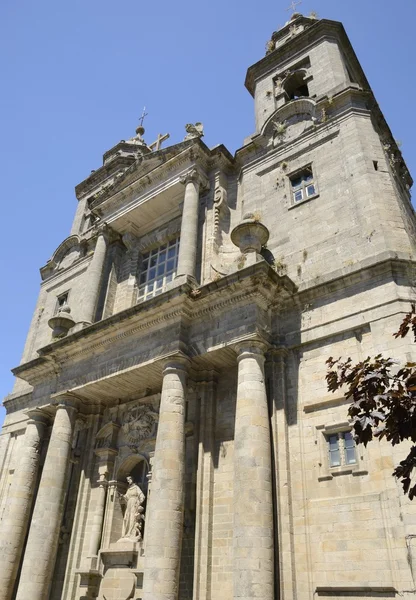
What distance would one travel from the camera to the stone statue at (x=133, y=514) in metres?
13.3

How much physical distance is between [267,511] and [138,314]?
620 centimetres

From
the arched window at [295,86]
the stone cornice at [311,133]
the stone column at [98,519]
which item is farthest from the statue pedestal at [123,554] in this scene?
the arched window at [295,86]

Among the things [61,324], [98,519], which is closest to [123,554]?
[98,519]

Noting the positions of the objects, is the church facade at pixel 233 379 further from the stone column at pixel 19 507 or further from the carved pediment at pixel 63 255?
the carved pediment at pixel 63 255

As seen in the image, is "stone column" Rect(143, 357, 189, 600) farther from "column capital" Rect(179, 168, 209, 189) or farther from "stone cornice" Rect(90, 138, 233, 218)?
"stone cornice" Rect(90, 138, 233, 218)

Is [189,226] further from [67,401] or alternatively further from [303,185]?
[67,401]

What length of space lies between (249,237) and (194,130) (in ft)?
21.4

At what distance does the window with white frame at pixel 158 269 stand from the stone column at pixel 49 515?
4.87 meters

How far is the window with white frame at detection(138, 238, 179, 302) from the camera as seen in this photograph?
17312 millimetres

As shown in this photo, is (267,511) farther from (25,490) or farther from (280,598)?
(25,490)

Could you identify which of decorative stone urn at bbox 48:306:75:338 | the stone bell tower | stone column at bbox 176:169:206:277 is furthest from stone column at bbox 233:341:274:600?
decorative stone urn at bbox 48:306:75:338

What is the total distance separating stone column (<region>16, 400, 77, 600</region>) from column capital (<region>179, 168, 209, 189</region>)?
8.22 meters

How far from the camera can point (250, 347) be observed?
11438 mm

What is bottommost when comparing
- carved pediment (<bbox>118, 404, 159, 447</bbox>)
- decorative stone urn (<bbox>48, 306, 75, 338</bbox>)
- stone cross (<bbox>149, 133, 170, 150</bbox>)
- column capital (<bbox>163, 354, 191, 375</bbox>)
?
carved pediment (<bbox>118, 404, 159, 447</bbox>)
